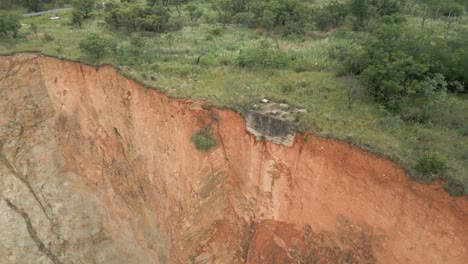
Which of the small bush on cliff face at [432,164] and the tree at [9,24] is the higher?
the tree at [9,24]

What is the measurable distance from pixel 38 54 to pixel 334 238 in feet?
51.7

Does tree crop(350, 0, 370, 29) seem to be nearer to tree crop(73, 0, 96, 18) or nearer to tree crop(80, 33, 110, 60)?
tree crop(80, 33, 110, 60)

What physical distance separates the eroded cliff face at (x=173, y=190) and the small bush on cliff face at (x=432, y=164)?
459 mm

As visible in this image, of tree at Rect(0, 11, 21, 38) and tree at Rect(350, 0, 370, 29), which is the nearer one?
tree at Rect(0, 11, 21, 38)

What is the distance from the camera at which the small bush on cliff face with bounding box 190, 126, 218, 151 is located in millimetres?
12531

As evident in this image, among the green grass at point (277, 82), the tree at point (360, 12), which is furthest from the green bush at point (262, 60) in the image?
the tree at point (360, 12)

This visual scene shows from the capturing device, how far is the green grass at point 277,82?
10.0 metres

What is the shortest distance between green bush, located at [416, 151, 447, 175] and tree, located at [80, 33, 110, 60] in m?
13.8

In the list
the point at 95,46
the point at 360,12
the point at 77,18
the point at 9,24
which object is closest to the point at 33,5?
the point at 77,18

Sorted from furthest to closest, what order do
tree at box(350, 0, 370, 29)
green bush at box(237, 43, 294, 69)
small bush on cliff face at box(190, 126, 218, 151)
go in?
tree at box(350, 0, 370, 29) → green bush at box(237, 43, 294, 69) → small bush on cliff face at box(190, 126, 218, 151)

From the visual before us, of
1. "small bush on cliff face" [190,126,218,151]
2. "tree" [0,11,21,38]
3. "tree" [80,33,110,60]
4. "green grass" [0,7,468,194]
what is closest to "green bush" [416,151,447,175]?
"green grass" [0,7,468,194]

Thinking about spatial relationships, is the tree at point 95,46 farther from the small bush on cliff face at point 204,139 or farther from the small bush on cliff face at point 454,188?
the small bush on cliff face at point 454,188

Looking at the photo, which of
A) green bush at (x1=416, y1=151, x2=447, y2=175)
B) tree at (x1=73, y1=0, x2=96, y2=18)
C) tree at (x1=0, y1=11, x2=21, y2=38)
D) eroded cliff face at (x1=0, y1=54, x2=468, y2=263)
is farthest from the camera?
tree at (x1=73, y1=0, x2=96, y2=18)

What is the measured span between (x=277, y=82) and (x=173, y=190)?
19.1 feet
